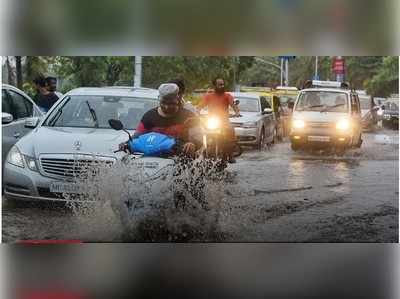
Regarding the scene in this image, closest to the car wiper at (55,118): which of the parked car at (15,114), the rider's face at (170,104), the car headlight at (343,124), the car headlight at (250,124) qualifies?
the parked car at (15,114)

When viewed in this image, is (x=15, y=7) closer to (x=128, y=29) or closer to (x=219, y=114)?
(x=128, y=29)

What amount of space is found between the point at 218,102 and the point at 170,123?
63cm

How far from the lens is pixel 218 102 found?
8.57 meters

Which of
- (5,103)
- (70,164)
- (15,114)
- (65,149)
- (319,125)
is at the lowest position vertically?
(70,164)

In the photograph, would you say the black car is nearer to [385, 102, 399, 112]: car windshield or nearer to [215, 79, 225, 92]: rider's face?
[385, 102, 399, 112]: car windshield

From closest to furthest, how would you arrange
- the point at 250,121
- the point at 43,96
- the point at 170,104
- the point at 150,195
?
the point at 150,195, the point at 170,104, the point at 43,96, the point at 250,121

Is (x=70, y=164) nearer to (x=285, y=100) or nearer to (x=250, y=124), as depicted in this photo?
(x=250, y=124)

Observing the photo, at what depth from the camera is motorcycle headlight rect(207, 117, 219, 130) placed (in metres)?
8.48

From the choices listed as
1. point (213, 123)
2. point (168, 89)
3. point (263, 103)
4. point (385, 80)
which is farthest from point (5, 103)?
point (385, 80)

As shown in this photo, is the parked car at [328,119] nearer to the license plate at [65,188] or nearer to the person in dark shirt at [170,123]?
the person in dark shirt at [170,123]

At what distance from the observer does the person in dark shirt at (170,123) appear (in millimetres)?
8266

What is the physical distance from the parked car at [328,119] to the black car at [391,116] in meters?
0.34

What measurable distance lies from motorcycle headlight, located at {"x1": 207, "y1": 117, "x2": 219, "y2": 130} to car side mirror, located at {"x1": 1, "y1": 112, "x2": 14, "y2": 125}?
2.09 metres

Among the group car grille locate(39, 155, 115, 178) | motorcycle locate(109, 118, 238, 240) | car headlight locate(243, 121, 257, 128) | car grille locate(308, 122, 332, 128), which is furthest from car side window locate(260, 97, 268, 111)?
car grille locate(39, 155, 115, 178)
